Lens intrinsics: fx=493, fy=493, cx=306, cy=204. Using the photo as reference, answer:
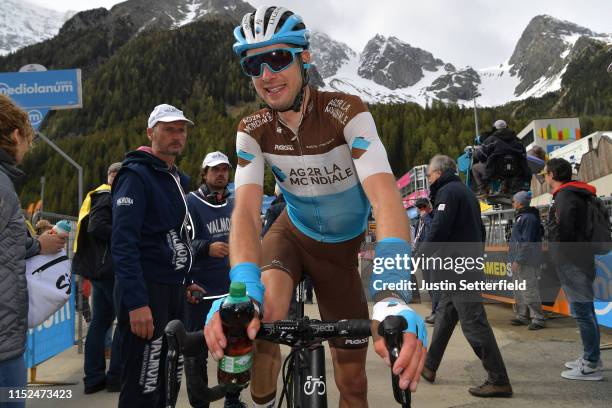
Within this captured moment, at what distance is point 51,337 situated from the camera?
5.94 meters

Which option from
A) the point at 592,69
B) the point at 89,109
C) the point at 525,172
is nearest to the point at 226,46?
the point at 89,109

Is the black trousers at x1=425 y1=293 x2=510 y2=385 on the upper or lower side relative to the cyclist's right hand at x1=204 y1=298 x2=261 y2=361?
lower

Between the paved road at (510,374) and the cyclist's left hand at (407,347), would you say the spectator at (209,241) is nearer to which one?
the paved road at (510,374)

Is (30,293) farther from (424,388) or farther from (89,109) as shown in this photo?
(89,109)

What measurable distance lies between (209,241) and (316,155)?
2509 millimetres

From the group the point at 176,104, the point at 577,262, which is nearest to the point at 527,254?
the point at 577,262

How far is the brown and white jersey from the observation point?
7.97 ft

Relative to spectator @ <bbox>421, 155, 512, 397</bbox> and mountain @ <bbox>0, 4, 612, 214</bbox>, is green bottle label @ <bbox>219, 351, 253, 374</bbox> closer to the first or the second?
spectator @ <bbox>421, 155, 512, 397</bbox>

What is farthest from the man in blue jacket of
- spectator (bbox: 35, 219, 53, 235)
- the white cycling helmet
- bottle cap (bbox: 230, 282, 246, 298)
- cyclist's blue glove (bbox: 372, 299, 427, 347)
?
spectator (bbox: 35, 219, 53, 235)

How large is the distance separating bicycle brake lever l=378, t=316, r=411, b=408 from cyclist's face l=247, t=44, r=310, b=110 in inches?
49.8

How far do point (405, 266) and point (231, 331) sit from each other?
629 mm

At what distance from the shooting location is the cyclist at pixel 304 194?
210 centimetres

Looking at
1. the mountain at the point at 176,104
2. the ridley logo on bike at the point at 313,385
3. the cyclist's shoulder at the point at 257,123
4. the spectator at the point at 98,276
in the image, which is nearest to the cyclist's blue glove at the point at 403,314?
the ridley logo on bike at the point at 313,385

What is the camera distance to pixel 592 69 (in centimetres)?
17088
